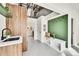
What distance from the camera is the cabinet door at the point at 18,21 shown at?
2002 mm

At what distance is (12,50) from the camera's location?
6.44 ft

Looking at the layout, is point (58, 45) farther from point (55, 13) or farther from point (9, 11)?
point (9, 11)

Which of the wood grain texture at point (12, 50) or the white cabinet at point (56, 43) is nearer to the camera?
the wood grain texture at point (12, 50)

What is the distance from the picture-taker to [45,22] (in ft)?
7.06

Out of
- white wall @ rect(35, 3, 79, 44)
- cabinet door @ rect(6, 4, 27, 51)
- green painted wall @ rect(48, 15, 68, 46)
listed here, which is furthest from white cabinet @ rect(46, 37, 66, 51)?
cabinet door @ rect(6, 4, 27, 51)

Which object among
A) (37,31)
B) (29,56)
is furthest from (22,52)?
(37,31)

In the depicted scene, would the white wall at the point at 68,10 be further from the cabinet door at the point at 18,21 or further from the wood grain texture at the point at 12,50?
the wood grain texture at the point at 12,50

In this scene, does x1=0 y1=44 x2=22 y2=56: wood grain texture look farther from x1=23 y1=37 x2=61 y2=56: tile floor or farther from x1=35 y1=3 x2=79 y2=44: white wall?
x1=35 y1=3 x2=79 y2=44: white wall

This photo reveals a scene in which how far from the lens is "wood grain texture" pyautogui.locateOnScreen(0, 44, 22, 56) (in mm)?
1898

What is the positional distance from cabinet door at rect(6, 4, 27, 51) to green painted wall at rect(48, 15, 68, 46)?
53 cm

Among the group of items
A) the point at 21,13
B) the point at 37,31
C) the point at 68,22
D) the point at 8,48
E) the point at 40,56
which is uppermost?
the point at 21,13

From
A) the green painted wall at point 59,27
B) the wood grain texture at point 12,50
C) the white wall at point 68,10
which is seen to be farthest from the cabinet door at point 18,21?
the green painted wall at point 59,27

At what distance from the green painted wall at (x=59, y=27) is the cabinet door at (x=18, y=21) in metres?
0.53

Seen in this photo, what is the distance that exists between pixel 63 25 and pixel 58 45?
1.38 feet
